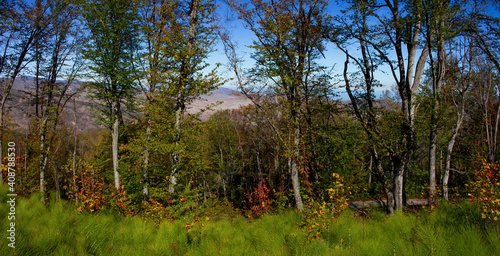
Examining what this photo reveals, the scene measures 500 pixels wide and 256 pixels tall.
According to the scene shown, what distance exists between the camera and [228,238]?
3.14m

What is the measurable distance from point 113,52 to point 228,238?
36.9ft

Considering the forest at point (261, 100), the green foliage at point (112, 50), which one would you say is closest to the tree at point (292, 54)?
the forest at point (261, 100)

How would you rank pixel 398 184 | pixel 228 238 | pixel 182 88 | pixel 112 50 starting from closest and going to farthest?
pixel 228 238
pixel 398 184
pixel 182 88
pixel 112 50

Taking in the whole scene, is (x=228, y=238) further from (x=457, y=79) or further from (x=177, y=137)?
(x=457, y=79)

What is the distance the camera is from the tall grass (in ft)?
7.96

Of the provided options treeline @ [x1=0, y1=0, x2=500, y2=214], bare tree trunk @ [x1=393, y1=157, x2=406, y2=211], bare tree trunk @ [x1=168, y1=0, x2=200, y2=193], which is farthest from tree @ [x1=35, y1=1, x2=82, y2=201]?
bare tree trunk @ [x1=393, y1=157, x2=406, y2=211]

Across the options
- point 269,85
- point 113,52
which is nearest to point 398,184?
point 269,85

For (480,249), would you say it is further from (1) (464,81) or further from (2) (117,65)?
(1) (464,81)

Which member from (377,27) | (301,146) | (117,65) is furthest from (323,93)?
(117,65)

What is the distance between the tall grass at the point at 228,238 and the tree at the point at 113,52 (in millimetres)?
8340

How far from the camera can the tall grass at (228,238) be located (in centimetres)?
243

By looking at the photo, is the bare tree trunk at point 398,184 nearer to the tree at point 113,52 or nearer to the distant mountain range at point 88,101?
the distant mountain range at point 88,101

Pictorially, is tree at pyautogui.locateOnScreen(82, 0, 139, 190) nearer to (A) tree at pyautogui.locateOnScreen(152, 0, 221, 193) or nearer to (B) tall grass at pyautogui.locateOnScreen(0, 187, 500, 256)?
(A) tree at pyautogui.locateOnScreen(152, 0, 221, 193)

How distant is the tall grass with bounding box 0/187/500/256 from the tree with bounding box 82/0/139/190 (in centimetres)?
834
